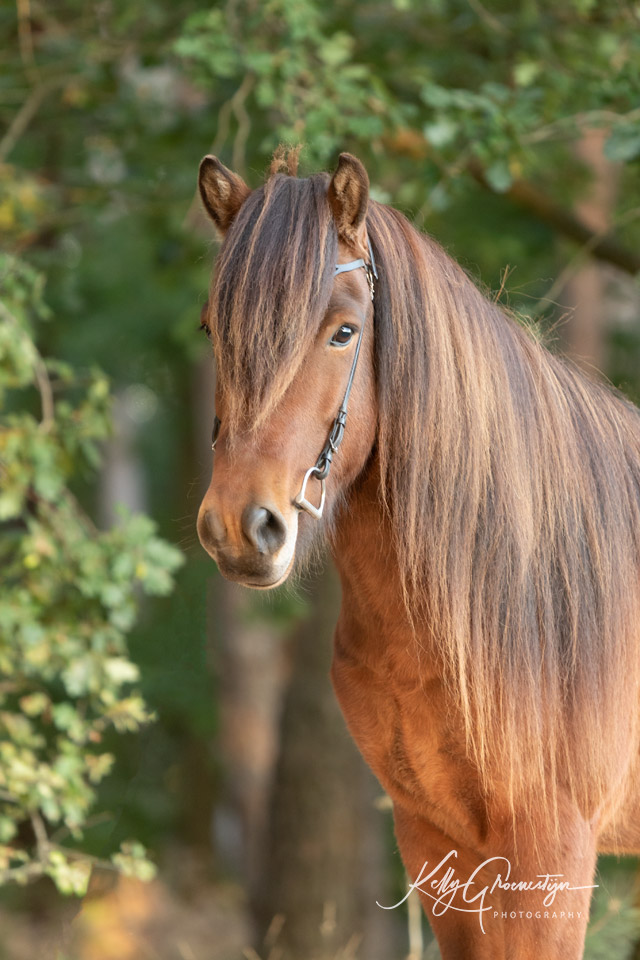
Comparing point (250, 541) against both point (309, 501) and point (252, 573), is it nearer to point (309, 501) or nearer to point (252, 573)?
point (252, 573)

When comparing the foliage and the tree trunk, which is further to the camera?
the tree trunk

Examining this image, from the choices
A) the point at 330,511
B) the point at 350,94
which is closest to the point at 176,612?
the point at 350,94

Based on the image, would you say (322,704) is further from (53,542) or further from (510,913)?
(510,913)

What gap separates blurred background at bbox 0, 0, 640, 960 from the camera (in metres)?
3.96

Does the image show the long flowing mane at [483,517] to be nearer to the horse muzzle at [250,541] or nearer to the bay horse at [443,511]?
the bay horse at [443,511]

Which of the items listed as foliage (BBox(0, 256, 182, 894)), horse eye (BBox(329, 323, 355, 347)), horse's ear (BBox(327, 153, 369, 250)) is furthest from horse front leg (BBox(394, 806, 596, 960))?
foliage (BBox(0, 256, 182, 894))

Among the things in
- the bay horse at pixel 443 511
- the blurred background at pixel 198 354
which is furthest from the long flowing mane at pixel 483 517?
the blurred background at pixel 198 354

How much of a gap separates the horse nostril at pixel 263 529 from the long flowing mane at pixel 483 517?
0.35m

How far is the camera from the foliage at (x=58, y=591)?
3809mm

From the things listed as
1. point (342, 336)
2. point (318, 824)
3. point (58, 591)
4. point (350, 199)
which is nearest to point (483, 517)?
point (342, 336)

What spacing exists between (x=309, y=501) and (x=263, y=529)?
0.18 metres

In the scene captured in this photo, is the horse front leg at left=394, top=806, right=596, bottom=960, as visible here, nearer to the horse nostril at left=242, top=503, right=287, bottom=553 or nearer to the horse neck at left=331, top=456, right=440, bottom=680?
the horse neck at left=331, top=456, right=440, bottom=680

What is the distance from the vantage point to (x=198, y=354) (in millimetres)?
7730

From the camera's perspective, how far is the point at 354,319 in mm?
2326
